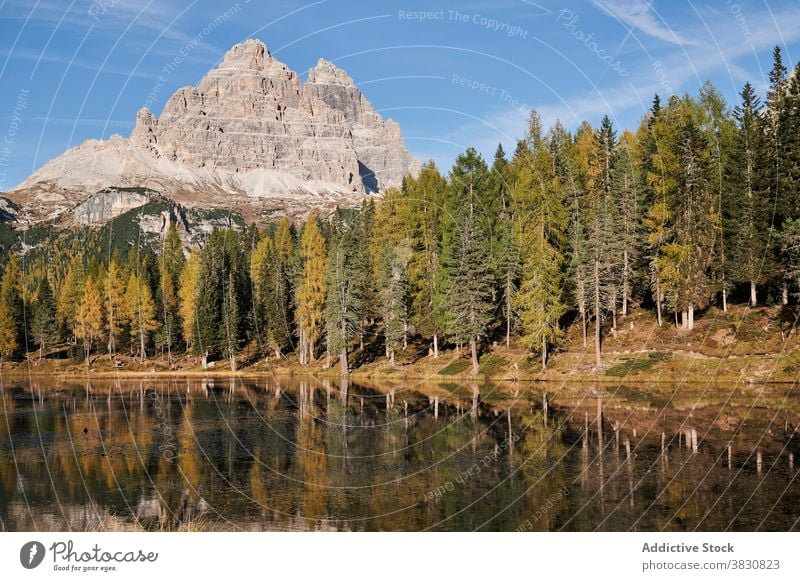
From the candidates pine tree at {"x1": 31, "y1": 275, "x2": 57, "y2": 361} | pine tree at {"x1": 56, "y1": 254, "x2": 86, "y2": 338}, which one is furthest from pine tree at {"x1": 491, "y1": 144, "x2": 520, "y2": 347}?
pine tree at {"x1": 31, "y1": 275, "x2": 57, "y2": 361}

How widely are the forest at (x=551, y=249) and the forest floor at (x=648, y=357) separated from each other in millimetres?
1265

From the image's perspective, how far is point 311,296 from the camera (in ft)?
266

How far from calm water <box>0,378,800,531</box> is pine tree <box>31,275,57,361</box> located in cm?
5842

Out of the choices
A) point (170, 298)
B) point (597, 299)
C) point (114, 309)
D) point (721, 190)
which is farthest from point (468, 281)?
point (114, 309)

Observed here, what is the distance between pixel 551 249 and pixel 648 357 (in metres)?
12.5

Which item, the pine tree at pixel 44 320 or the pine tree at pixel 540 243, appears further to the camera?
the pine tree at pixel 44 320

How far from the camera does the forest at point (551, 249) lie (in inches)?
2271

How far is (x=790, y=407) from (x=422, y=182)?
47.8 meters

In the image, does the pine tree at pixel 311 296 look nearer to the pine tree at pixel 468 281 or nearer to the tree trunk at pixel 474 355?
the pine tree at pixel 468 281

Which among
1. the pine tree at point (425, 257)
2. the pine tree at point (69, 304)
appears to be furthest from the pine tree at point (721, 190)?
the pine tree at point (69, 304)

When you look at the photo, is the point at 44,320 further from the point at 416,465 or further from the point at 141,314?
the point at 416,465

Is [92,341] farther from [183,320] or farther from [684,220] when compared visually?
[684,220]

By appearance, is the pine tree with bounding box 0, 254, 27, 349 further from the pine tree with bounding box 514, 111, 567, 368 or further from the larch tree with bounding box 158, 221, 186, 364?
the pine tree with bounding box 514, 111, 567, 368

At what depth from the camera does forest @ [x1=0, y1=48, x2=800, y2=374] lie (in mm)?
57688
